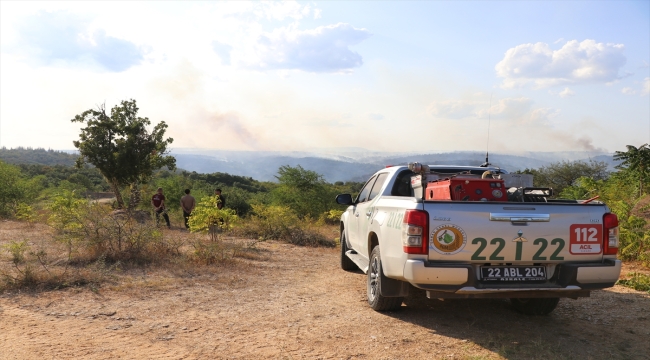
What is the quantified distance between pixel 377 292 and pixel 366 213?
4.86 feet

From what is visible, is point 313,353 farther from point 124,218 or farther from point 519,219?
point 124,218

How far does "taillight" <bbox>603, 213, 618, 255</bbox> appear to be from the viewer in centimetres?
520

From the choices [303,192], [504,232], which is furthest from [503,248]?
[303,192]

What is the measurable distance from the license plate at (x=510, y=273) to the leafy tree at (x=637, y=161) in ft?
42.7

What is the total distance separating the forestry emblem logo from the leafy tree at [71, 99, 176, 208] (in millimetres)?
17807

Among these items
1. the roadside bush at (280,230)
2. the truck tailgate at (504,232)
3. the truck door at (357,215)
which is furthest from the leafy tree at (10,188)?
the truck tailgate at (504,232)

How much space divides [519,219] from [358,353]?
201 cm

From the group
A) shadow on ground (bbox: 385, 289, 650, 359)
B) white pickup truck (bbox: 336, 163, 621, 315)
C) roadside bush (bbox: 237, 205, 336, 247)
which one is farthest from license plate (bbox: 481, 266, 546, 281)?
roadside bush (bbox: 237, 205, 336, 247)

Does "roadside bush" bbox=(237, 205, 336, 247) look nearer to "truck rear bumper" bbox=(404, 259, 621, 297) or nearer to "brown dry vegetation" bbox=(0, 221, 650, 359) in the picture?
"brown dry vegetation" bbox=(0, 221, 650, 359)

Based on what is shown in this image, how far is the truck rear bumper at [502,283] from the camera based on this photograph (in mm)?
4945

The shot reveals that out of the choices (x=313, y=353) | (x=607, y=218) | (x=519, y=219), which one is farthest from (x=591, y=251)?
(x=313, y=353)

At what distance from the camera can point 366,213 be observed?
23.9 feet

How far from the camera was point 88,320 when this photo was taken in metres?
5.81

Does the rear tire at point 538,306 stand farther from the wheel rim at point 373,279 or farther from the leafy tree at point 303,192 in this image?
the leafy tree at point 303,192
